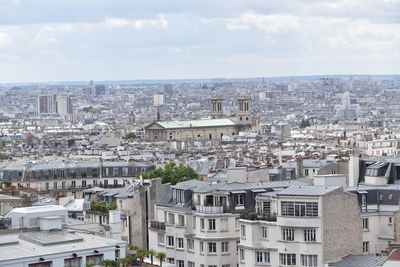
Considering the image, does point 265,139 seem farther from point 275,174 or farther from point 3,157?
point 275,174

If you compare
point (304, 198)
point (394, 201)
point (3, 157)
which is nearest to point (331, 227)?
point (304, 198)

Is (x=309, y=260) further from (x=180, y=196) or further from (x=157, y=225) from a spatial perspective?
(x=157, y=225)

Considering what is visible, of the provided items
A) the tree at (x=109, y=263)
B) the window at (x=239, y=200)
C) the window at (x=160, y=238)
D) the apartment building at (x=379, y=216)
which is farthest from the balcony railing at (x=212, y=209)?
the tree at (x=109, y=263)

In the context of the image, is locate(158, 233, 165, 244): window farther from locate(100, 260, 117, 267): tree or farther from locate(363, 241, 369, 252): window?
locate(100, 260, 117, 267): tree

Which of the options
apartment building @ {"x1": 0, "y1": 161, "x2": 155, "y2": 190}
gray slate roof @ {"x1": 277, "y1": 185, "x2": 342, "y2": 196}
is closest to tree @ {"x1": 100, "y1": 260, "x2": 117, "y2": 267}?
gray slate roof @ {"x1": 277, "y1": 185, "x2": 342, "y2": 196}

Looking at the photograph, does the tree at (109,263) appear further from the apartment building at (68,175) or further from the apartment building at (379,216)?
the apartment building at (68,175)

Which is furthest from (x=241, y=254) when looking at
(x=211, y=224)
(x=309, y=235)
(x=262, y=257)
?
(x=309, y=235)
